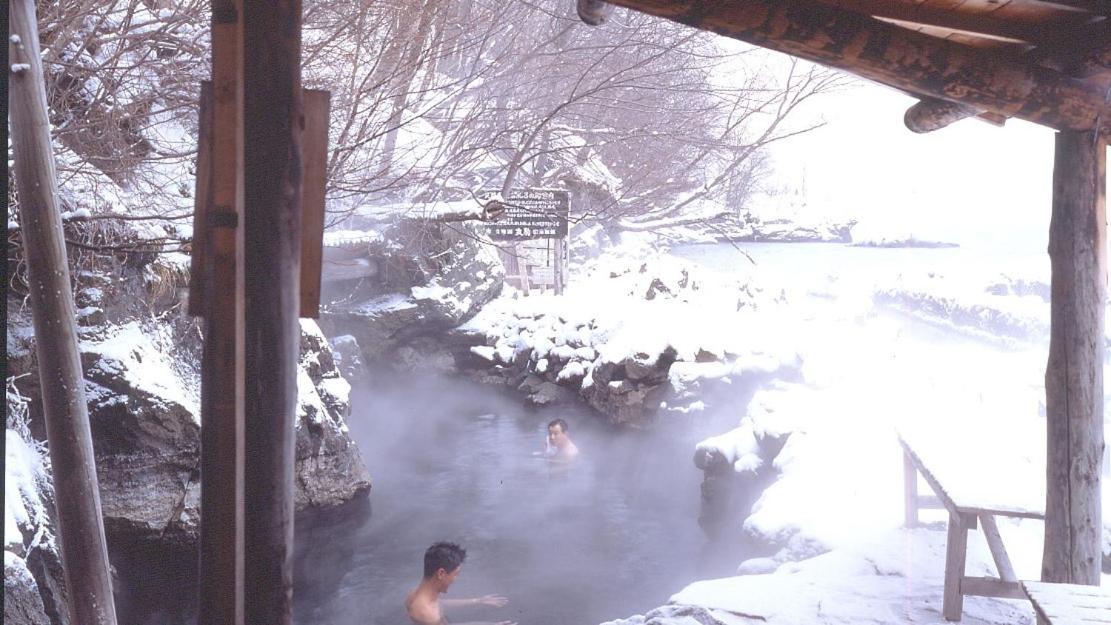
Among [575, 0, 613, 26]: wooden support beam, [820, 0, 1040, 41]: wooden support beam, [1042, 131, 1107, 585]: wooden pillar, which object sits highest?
[820, 0, 1040, 41]: wooden support beam

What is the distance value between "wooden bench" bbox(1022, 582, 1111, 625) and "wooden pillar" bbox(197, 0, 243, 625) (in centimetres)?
258

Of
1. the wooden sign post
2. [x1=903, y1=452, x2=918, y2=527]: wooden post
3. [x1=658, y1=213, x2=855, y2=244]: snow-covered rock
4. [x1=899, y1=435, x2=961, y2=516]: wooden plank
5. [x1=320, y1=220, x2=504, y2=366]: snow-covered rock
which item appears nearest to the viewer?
[x1=899, y1=435, x2=961, y2=516]: wooden plank

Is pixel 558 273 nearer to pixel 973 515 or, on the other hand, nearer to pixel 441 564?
pixel 441 564

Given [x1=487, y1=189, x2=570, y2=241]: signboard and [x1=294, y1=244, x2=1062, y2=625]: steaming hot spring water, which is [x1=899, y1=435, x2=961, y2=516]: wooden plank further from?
[x1=487, y1=189, x2=570, y2=241]: signboard

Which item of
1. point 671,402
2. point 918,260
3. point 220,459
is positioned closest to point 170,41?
point 220,459

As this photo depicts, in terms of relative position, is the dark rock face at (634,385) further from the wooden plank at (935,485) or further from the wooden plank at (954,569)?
the wooden plank at (954,569)

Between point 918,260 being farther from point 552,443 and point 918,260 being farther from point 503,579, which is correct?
point 503,579

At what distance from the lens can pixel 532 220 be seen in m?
11.6

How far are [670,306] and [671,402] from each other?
3019mm

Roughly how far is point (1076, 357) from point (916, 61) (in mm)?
1535

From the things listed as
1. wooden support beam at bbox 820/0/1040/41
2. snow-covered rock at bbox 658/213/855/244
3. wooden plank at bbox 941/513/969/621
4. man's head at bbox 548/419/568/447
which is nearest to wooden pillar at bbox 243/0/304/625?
wooden support beam at bbox 820/0/1040/41

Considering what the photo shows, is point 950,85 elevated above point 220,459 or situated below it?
above

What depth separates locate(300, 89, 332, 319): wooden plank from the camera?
1934 millimetres

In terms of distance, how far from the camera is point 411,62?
6262mm
